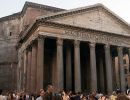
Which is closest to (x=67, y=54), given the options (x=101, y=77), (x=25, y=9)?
(x=101, y=77)

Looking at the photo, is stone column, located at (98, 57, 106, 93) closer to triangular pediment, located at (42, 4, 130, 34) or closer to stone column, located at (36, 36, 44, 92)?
triangular pediment, located at (42, 4, 130, 34)

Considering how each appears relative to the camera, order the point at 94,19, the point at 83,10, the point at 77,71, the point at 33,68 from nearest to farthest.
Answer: the point at 77,71 < the point at 33,68 < the point at 83,10 < the point at 94,19

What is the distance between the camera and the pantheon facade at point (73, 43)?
2105cm

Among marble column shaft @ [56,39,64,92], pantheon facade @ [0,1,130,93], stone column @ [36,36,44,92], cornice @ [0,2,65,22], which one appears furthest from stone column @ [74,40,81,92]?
cornice @ [0,2,65,22]

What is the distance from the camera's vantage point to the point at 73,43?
23.0m

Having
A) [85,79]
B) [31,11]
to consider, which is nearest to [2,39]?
[31,11]

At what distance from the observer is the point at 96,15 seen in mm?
24844

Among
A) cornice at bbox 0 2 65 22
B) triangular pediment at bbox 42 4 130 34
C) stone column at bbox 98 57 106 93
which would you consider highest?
cornice at bbox 0 2 65 22

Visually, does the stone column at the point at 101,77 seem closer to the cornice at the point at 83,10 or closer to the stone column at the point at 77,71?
the cornice at the point at 83,10

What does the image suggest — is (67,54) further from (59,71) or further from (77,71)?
(59,71)

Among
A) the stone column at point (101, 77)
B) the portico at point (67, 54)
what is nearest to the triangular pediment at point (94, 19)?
the portico at point (67, 54)

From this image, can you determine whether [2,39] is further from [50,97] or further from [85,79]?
[50,97]

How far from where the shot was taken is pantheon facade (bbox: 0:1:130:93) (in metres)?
21.0

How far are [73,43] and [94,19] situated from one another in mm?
3739
